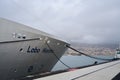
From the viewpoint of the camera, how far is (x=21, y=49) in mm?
9812

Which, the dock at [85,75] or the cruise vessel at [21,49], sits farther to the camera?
the cruise vessel at [21,49]

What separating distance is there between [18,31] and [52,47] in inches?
148

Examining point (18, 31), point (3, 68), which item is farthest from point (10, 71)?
point (18, 31)

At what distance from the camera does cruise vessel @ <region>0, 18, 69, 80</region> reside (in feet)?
29.0

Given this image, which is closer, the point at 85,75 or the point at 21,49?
the point at 85,75

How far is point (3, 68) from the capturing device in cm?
912

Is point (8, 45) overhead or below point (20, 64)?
overhead

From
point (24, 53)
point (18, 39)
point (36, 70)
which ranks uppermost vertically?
point (18, 39)

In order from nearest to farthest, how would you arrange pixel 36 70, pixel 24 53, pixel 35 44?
pixel 24 53
pixel 35 44
pixel 36 70

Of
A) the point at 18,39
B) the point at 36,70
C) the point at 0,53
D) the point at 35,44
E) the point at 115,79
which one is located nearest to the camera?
the point at 115,79

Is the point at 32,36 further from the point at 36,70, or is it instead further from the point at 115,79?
the point at 115,79

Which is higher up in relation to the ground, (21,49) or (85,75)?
(21,49)

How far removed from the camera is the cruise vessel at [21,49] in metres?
8.84

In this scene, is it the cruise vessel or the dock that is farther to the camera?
the cruise vessel
